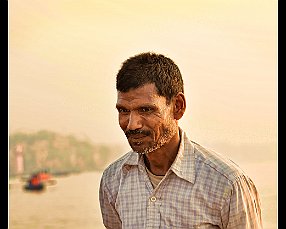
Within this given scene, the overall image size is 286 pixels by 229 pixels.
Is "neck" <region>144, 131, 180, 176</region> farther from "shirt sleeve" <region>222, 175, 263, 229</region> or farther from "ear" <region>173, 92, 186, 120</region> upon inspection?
"shirt sleeve" <region>222, 175, 263, 229</region>

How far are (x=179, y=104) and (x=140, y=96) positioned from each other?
155mm

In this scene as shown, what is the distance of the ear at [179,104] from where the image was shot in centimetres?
174

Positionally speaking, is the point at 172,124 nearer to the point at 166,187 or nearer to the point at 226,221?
the point at 166,187

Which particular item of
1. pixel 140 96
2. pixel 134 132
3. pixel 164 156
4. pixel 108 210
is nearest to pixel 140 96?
pixel 140 96

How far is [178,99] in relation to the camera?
175 centimetres

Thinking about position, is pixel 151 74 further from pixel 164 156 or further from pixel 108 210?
pixel 108 210

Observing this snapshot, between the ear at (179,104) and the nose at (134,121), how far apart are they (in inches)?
5.8

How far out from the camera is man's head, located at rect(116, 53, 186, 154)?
5.42 ft

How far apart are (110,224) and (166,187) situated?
360 millimetres

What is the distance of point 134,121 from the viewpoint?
164 centimetres

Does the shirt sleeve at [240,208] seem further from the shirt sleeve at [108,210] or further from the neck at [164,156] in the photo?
the shirt sleeve at [108,210]

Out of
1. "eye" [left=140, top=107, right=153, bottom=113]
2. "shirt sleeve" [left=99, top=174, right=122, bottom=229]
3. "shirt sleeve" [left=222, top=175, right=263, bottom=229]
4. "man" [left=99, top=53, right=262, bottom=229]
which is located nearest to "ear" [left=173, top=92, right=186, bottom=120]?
"man" [left=99, top=53, right=262, bottom=229]

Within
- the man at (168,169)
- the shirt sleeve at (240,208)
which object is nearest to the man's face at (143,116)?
the man at (168,169)
